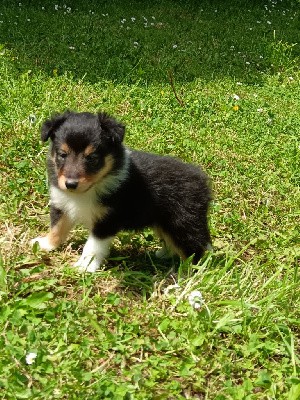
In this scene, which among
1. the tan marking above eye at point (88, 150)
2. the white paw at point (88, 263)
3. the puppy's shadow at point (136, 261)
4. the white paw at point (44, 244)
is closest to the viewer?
the tan marking above eye at point (88, 150)

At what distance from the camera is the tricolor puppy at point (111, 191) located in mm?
3680

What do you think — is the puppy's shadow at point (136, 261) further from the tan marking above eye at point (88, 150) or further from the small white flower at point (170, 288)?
the tan marking above eye at point (88, 150)

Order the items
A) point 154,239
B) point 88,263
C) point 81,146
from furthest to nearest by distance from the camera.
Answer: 1. point 154,239
2. point 88,263
3. point 81,146

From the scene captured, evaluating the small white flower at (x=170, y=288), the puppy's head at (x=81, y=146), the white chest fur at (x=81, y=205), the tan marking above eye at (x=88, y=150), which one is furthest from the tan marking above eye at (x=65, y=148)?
the small white flower at (x=170, y=288)

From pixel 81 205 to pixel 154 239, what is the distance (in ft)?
3.42

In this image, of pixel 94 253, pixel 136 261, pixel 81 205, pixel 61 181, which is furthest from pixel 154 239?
pixel 61 181

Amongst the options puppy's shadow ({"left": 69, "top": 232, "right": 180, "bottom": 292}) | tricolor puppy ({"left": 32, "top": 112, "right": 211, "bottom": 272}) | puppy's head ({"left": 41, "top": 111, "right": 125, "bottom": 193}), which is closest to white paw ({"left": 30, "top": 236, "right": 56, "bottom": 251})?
tricolor puppy ({"left": 32, "top": 112, "right": 211, "bottom": 272})

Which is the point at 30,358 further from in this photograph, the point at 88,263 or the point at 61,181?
the point at 61,181

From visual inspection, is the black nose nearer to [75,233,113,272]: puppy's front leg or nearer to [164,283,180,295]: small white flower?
[75,233,113,272]: puppy's front leg

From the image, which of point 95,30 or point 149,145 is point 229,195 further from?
point 95,30

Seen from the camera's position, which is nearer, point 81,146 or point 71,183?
point 71,183

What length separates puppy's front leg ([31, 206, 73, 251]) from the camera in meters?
4.13

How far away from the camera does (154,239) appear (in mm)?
4773

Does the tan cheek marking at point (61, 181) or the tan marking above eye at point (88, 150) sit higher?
the tan marking above eye at point (88, 150)
